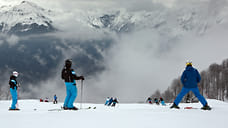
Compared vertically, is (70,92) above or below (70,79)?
below

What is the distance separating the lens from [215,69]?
72000 millimetres

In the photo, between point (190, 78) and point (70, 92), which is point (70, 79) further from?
point (190, 78)

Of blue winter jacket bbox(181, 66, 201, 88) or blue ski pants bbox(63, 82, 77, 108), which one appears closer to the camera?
blue winter jacket bbox(181, 66, 201, 88)

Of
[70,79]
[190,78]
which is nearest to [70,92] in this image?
[70,79]

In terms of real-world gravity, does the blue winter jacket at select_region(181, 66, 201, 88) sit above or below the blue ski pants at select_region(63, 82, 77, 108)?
above

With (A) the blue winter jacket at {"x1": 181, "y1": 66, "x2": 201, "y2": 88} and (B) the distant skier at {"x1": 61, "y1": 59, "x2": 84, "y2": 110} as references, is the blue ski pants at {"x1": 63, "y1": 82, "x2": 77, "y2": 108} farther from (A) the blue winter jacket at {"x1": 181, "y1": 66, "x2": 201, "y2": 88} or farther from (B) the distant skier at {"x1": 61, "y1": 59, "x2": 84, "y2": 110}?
(A) the blue winter jacket at {"x1": 181, "y1": 66, "x2": 201, "y2": 88}

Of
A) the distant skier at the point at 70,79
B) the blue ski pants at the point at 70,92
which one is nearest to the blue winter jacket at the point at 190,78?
the distant skier at the point at 70,79

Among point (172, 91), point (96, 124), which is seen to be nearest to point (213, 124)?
point (96, 124)

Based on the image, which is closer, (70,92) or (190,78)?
(190,78)

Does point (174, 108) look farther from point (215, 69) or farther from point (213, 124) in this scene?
point (215, 69)

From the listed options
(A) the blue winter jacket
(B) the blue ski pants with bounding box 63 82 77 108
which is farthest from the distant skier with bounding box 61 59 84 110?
(A) the blue winter jacket

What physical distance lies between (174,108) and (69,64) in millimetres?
4870

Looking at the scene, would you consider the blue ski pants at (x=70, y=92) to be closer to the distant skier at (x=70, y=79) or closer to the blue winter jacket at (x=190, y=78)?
the distant skier at (x=70, y=79)

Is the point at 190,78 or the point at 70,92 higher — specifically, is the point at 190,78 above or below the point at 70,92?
above
